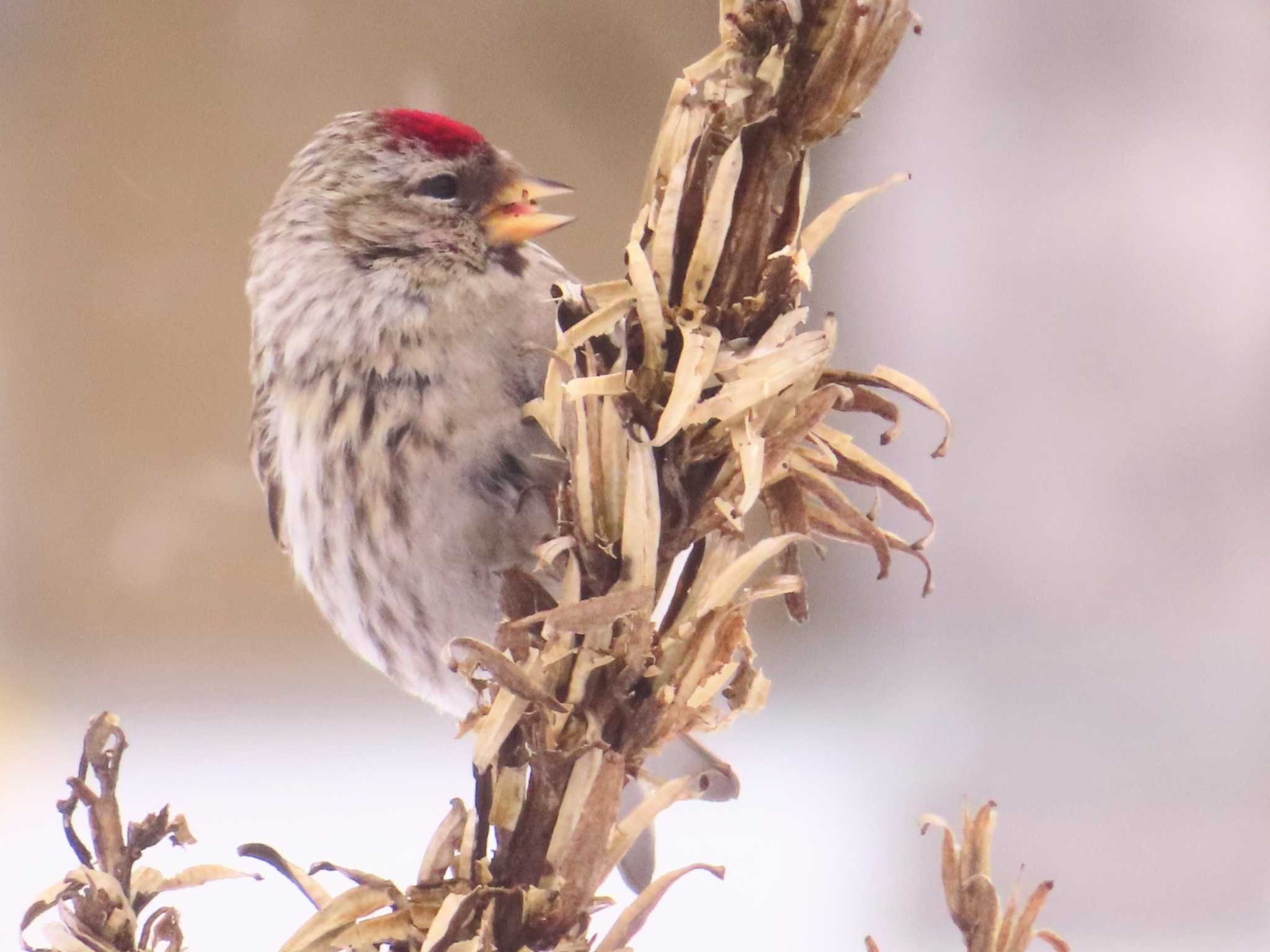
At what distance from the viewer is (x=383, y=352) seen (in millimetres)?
507

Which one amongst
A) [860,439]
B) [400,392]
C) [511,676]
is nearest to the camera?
[511,676]

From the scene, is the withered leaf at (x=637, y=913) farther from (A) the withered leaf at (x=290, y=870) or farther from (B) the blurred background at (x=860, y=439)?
(B) the blurred background at (x=860, y=439)

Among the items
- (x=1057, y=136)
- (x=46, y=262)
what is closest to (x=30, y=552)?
(x=46, y=262)

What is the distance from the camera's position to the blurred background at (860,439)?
0.65m

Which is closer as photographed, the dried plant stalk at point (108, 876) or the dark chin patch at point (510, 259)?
the dried plant stalk at point (108, 876)

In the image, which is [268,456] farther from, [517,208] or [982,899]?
[982,899]

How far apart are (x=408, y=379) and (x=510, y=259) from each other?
72mm

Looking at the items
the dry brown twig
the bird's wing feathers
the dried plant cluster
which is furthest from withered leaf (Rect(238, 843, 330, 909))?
the bird's wing feathers

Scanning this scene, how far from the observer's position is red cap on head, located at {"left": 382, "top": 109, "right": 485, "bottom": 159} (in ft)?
1.68

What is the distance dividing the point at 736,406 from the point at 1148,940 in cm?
81

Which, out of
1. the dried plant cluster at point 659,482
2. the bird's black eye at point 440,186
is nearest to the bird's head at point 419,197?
the bird's black eye at point 440,186

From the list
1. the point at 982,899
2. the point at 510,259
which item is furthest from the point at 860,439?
the point at 982,899

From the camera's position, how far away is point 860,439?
84 cm

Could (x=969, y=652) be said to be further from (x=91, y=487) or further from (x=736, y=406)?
(x=736, y=406)
